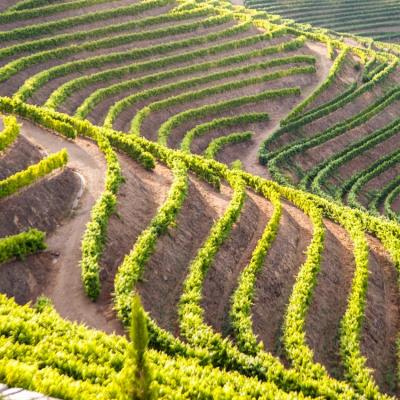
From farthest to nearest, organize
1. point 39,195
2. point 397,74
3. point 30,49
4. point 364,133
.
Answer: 1. point 397,74
2. point 364,133
3. point 30,49
4. point 39,195

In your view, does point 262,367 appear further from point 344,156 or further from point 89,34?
point 89,34

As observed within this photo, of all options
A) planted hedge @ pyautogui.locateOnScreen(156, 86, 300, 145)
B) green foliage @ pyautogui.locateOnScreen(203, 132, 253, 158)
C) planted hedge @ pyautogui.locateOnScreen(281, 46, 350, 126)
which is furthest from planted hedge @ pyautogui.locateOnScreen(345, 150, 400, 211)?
planted hedge @ pyautogui.locateOnScreen(156, 86, 300, 145)

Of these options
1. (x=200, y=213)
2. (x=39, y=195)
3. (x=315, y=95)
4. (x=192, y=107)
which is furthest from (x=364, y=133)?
(x=39, y=195)

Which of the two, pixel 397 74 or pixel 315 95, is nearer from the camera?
pixel 315 95

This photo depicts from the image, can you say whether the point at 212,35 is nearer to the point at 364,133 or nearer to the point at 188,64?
the point at 188,64

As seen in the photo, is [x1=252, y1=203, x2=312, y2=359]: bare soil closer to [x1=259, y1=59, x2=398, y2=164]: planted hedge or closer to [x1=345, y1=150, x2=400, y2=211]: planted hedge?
[x1=345, y1=150, x2=400, y2=211]: planted hedge
